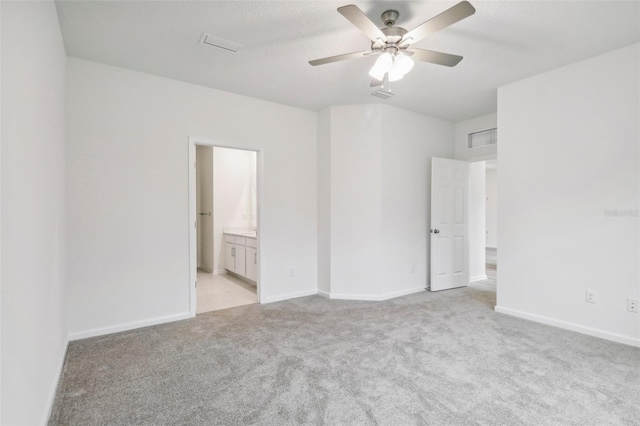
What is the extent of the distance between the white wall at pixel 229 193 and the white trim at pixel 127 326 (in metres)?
2.50

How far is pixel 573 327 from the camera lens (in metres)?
3.05

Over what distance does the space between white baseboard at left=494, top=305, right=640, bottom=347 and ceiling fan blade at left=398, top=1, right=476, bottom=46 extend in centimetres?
307

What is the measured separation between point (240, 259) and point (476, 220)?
4.06 meters

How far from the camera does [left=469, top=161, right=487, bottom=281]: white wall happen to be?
522 cm

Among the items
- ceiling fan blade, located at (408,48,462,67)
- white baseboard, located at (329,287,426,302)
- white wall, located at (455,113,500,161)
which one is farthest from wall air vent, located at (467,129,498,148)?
ceiling fan blade, located at (408,48,462,67)

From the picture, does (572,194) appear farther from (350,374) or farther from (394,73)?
(350,374)

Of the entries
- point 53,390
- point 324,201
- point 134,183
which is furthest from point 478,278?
point 53,390

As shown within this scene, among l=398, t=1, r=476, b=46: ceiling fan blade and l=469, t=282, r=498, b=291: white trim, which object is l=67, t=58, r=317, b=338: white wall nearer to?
l=398, t=1, r=476, b=46: ceiling fan blade

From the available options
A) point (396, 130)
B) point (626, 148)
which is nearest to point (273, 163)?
point (396, 130)

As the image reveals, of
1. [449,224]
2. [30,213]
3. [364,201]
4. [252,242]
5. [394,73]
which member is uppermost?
[394,73]

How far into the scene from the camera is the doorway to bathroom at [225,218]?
16.6 feet

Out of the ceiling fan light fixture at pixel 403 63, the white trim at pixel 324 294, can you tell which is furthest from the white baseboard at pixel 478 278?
the ceiling fan light fixture at pixel 403 63

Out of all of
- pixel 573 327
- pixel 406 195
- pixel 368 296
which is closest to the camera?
pixel 573 327

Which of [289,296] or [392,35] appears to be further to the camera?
[289,296]
